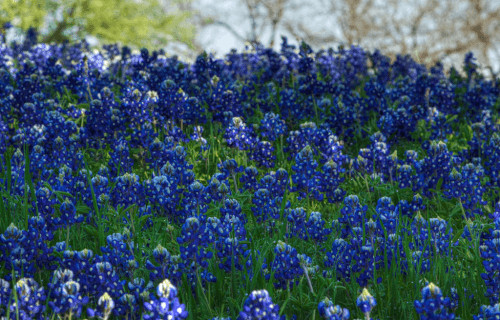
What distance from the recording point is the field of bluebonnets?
3.28 metres

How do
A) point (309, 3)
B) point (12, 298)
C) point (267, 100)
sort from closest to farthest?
point (12, 298) < point (267, 100) < point (309, 3)

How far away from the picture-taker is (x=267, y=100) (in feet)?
25.4

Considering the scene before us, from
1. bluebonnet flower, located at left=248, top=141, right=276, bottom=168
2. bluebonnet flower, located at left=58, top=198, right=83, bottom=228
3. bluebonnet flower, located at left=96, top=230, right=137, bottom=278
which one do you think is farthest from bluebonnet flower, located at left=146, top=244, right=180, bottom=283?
bluebonnet flower, located at left=248, top=141, right=276, bottom=168

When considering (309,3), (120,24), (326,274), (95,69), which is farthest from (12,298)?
(309,3)

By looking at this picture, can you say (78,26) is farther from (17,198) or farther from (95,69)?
(17,198)

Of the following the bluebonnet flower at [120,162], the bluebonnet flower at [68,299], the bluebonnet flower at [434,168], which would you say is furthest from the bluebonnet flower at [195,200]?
the bluebonnet flower at [434,168]

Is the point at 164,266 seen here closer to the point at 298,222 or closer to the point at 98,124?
the point at 298,222

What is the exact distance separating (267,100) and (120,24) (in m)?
15.5

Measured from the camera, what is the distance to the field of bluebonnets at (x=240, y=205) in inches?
129

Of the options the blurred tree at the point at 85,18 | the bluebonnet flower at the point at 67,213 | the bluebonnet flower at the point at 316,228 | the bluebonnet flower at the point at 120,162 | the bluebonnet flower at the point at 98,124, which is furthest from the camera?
the blurred tree at the point at 85,18

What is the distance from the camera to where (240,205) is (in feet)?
15.2

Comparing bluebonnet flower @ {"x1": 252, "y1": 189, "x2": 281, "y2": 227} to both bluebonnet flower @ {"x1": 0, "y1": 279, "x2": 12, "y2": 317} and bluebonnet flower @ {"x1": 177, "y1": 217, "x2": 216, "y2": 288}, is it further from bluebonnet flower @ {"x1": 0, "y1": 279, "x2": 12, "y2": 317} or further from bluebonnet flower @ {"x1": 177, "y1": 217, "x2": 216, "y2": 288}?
bluebonnet flower @ {"x1": 0, "y1": 279, "x2": 12, "y2": 317}

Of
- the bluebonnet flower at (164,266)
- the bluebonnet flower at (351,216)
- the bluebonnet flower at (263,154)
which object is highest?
the bluebonnet flower at (263,154)

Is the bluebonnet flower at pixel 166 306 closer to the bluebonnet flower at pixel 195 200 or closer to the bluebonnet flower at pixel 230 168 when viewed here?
the bluebonnet flower at pixel 195 200
